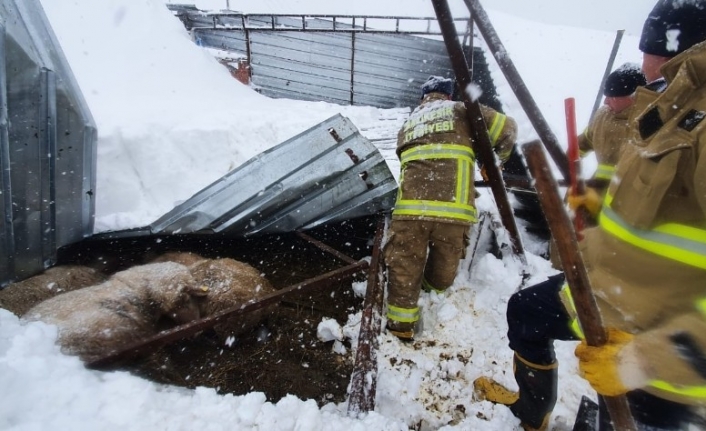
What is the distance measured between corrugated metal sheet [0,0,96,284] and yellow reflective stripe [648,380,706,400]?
3.70 meters

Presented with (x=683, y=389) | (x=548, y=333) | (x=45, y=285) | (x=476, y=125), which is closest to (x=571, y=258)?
(x=683, y=389)

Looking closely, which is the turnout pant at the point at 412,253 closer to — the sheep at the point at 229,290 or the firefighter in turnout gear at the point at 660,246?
the sheep at the point at 229,290

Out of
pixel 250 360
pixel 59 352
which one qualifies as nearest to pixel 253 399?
pixel 250 360

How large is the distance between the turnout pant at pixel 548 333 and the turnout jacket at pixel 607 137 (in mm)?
1420

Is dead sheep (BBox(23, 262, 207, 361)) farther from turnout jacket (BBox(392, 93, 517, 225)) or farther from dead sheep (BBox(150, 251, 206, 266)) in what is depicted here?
turnout jacket (BBox(392, 93, 517, 225))

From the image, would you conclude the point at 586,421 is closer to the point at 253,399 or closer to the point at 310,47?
the point at 253,399

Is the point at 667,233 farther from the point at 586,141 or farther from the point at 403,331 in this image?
the point at 586,141

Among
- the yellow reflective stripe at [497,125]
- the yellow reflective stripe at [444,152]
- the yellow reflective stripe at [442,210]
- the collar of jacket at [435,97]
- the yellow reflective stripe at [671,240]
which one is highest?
the yellow reflective stripe at [671,240]

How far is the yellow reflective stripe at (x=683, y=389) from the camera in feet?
4.02

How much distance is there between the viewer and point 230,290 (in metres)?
3.00

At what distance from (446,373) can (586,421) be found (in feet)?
2.79

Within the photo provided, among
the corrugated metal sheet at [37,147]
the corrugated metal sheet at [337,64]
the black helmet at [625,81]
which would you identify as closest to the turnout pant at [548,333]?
the black helmet at [625,81]

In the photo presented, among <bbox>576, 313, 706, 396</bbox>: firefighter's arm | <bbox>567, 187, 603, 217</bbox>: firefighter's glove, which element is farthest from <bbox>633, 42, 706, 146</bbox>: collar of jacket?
<bbox>567, 187, 603, 217</bbox>: firefighter's glove

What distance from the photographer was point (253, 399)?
2014 millimetres
